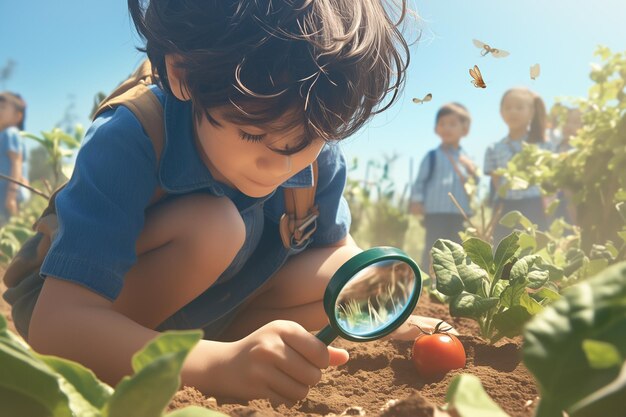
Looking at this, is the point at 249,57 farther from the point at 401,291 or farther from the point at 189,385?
the point at 189,385

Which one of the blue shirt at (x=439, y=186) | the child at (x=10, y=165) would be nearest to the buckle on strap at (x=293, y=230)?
the blue shirt at (x=439, y=186)

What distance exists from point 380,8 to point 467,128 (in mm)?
5777

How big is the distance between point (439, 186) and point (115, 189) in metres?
5.53

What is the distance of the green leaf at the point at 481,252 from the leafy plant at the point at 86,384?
3.72 feet

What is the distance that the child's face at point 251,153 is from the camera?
176cm

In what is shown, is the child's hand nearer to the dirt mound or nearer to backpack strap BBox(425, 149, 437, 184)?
the dirt mound

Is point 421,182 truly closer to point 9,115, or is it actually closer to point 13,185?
point 13,185

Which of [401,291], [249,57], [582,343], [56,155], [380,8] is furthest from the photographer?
[56,155]

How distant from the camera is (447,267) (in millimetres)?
1804

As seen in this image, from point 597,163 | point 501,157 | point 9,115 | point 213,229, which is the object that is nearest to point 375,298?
point 213,229

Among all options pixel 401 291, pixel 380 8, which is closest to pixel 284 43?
pixel 380 8

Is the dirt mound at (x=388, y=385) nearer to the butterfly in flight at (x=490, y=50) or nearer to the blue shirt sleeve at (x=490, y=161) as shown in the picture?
the butterfly in flight at (x=490, y=50)

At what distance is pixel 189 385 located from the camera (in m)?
1.52

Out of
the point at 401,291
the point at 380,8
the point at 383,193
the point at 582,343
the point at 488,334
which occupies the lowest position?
the point at 383,193
